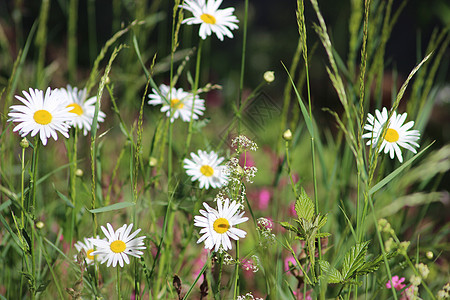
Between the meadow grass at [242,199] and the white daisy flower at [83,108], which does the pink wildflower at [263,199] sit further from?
the white daisy flower at [83,108]

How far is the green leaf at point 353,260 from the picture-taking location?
0.72 m

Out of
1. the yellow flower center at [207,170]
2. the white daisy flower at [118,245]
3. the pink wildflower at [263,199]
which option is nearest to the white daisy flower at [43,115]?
the white daisy flower at [118,245]

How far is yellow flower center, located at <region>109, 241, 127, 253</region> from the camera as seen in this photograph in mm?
734

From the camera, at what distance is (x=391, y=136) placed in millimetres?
778

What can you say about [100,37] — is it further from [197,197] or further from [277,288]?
[277,288]

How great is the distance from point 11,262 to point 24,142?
464mm

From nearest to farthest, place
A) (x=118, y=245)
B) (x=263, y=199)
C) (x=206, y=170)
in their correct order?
(x=118, y=245)
(x=206, y=170)
(x=263, y=199)

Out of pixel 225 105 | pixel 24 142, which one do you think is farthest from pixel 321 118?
pixel 24 142

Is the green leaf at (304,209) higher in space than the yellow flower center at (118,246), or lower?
higher

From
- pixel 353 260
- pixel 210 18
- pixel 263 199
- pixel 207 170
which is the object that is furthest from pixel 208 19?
pixel 263 199

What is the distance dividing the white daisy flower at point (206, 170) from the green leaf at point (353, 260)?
261 mm

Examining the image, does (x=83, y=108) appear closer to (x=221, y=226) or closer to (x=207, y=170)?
(x=207, y=170)

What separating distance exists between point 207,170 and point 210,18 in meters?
0.31

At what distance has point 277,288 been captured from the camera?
2.75 ft
